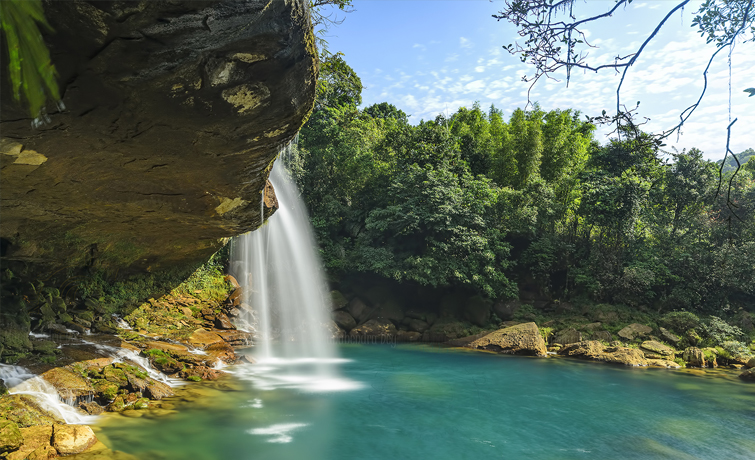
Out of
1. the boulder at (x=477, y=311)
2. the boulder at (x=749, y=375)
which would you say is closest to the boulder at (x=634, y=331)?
the boulder at (x=749, y=375)

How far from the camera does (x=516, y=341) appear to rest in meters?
15.1

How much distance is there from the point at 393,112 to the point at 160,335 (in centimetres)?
2478

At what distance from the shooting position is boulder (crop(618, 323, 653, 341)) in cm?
1527

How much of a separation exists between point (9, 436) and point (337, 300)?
1417 centimetres

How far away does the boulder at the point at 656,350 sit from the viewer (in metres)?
14.2

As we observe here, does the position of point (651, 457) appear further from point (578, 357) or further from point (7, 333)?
point (7, 333)

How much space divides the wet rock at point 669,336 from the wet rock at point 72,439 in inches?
677

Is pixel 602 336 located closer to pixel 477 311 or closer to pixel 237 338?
pixel 477 311

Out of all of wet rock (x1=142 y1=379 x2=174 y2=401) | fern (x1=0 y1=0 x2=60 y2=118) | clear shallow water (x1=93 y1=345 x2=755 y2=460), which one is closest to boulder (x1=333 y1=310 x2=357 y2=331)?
clear shallow water (x1=93 y1=345 x2=755 y2=460)

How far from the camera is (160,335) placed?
38.6ft

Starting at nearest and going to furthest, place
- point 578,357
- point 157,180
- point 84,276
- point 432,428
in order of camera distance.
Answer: point 157,180 < point 432,428 < point 84,276 < point 578,357

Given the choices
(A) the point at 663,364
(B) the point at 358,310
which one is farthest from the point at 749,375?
(B) the point at 358,310

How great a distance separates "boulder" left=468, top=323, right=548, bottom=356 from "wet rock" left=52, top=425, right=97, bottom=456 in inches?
514

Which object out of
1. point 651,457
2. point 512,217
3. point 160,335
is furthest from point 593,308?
point 160,335
